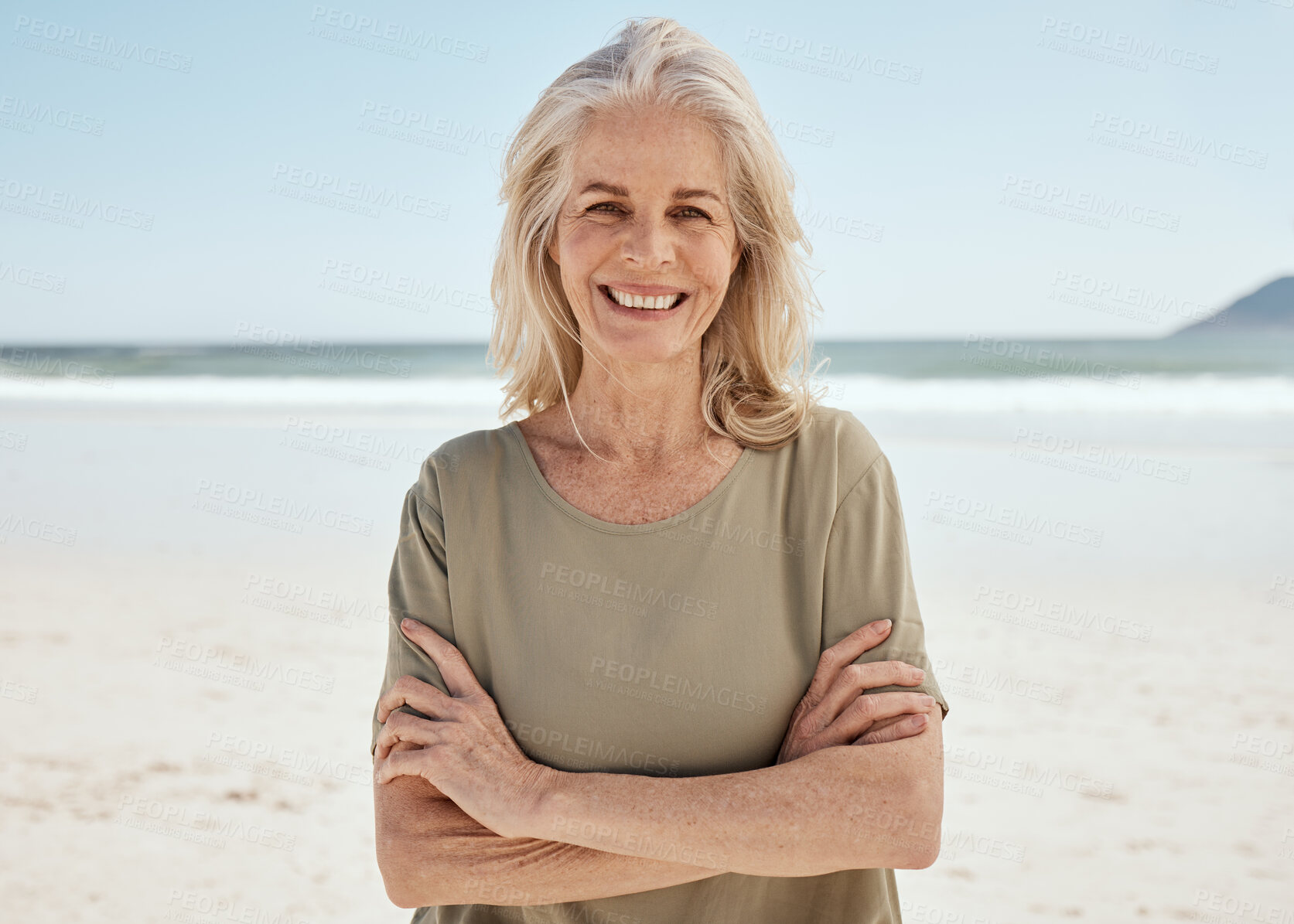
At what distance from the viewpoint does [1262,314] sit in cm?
4131

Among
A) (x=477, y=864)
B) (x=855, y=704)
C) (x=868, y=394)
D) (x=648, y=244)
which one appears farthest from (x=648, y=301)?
(x=868, y=394)

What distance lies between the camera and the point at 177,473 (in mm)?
12070

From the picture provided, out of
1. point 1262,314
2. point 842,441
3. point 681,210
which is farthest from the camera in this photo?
point 1262,314

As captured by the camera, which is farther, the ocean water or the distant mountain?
the distant mountain

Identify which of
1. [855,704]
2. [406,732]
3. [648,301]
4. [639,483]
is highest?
[648,301]

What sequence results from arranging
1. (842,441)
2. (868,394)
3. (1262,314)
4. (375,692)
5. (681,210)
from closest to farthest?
(681,210)
(842,441)
(375,692)
(868,394)
(1262,314)

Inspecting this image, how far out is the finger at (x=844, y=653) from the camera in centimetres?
184

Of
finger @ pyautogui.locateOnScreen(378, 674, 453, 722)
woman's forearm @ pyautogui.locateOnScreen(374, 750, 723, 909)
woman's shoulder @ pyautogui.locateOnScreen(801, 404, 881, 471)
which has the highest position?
woman's shoulder @ pyautogui.locateOnScreen(801, 404, 881, 471)

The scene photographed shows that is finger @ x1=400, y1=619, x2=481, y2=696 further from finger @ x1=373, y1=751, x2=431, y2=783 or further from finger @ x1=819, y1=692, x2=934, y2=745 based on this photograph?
finger @ x1=819, y1=692, x2=934, y2=745

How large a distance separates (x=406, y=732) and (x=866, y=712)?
871 millimetres

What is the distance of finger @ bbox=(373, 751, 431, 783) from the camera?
5.92 feet

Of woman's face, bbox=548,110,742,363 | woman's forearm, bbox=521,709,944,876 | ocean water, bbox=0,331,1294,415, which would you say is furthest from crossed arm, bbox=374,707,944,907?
ocean water, bbox=0,331,1294,415

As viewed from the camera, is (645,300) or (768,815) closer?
(768,815)

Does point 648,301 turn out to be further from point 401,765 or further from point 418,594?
point 401,765
